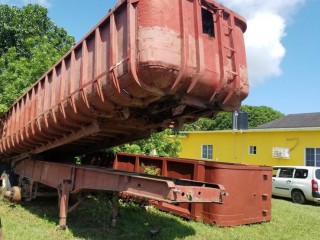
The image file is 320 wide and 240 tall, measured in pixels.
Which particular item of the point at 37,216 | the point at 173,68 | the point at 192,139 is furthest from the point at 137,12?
the point at 192,139

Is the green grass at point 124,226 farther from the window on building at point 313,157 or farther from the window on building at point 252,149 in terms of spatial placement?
the window on building at point 252,149

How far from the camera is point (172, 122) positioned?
7.49m

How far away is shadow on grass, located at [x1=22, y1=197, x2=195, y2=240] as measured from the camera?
25.1 feet

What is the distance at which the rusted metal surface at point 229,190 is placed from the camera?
349 inches

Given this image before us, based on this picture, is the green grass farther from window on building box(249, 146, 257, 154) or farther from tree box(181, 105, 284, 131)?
tree box(181, 105, 284, 131)

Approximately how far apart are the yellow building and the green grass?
10.9 m

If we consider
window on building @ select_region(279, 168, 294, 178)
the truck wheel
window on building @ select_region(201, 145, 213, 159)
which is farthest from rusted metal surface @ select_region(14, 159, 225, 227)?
window on building @ select_region(201, 145, 213, 159)

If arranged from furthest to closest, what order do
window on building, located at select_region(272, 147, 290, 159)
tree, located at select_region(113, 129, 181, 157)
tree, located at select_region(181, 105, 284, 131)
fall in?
tree, located at select_region(181, 105, 284, 131)
window on building, located at select_region(272, 147, 290, 159)
tree, located at select_region(113, 129, 181, 157)

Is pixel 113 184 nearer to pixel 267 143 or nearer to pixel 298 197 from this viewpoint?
pixel 298 197

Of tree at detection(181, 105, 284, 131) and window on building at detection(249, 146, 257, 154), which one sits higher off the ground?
tree at detection(181, 105, 284, 131)

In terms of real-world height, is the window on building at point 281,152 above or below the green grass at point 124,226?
above

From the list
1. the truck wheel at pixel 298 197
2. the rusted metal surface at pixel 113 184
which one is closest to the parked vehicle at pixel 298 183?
the truck wheel at pixel 298 197

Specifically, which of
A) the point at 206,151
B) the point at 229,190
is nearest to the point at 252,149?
the point at 206,151

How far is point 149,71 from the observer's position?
512 cm
